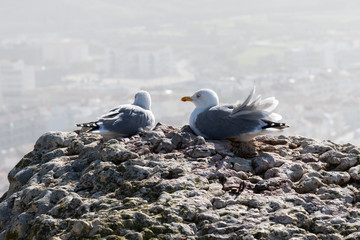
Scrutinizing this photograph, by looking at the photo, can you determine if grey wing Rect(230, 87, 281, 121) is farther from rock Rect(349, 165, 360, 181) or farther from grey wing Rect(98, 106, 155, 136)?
rock Rect(349, 165, 360, 181)

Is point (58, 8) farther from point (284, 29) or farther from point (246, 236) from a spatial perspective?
point (246, 236)

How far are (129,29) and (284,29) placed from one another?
3036cm

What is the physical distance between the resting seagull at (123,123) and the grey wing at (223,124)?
0.48 m

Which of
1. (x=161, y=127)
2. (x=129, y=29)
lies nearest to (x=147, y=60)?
(x=129, y=29)

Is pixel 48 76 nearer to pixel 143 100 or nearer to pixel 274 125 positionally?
pixel 143 100

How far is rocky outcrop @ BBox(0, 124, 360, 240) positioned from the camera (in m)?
3.79

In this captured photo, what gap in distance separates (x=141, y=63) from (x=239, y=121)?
9037 cm

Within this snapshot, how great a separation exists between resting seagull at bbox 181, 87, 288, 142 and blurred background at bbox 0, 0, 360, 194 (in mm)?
40092

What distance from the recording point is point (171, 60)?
9781 centimetres

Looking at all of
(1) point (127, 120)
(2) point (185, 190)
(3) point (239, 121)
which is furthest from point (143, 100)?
(2) point (185, 190)

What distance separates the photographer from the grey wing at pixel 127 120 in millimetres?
5277

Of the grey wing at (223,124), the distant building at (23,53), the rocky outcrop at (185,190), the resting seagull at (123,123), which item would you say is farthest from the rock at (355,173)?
the distant building at (23,53)

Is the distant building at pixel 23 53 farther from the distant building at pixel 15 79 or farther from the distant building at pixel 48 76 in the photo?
the distant building at pixel 15 79

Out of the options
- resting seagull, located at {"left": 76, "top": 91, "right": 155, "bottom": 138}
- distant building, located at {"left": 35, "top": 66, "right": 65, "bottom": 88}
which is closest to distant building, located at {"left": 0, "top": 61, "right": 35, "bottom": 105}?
distant building, located at {"left": 35, "top": 66, "right": 65, "bottom": 88}
